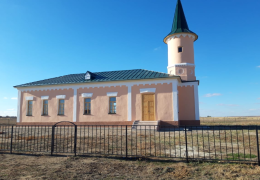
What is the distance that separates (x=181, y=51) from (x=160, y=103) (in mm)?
6104

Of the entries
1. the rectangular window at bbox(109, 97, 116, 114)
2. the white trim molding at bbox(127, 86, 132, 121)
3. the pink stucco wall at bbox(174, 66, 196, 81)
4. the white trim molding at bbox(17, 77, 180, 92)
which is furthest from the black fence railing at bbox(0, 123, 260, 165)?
the pink stucco wall at bbox(174, 66, 196, 81)

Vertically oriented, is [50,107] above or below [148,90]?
below

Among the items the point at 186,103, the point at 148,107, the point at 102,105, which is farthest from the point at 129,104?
the point at 186,103

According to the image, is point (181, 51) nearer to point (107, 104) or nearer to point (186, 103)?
point (186, 103)

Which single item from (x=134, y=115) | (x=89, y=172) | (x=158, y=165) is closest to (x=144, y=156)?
(x=158, y=165)

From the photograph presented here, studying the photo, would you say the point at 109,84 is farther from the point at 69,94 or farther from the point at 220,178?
the point at 220,178

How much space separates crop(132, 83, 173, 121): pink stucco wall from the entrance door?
32 centimetres

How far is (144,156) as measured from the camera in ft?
20.4

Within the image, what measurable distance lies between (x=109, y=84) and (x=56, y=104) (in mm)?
5839

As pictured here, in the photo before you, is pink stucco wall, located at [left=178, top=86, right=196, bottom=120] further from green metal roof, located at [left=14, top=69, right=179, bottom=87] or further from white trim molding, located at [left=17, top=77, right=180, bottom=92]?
green metal roof, located at [left=14, top=69, right=179, bottom=87]

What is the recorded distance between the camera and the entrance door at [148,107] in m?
16.8

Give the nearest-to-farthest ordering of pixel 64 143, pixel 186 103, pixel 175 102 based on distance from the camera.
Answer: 1. pixel 64 143
2. pixel 175 102
3. pixel 186 103

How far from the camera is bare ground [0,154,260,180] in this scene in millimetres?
4645

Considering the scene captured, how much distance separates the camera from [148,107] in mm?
16906
